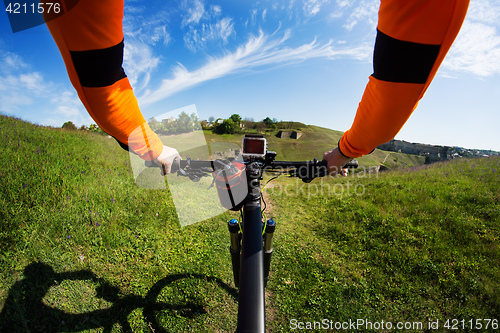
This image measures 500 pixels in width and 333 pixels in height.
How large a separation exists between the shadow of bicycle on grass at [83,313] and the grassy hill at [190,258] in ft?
0.05

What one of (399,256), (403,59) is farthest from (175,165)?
(399,256)

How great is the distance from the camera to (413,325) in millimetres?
3607

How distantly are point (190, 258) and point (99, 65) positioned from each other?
4.94 meters

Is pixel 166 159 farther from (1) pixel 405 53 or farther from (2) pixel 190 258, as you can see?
(2) pixel 190 258

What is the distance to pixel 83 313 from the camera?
325 cm

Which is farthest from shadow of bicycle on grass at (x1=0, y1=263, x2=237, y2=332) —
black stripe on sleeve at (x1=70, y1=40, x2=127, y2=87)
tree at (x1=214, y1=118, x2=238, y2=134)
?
tree at (x1=214, y1=118, x2=238, y2=134)

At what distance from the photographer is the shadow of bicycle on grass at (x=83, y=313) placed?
296cm

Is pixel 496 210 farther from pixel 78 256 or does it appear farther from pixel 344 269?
pixel 78 256

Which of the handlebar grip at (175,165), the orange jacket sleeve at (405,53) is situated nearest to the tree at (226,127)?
the handlebar grip at (175,165)

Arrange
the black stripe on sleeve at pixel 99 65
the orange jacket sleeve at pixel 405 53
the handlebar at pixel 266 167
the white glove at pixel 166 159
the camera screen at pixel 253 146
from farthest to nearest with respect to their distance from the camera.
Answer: the camera screen at pixel 253 146 < the handlebar at pixel 266 167 < the white glove at pixel 166 159 < the black stripe on sleeve at pixel 99 65 < the orange jacket sleeve at pixel 405 53

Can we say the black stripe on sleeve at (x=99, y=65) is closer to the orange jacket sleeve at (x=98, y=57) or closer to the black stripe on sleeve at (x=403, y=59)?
the orange jacket sleeve at (x=98, y=57)

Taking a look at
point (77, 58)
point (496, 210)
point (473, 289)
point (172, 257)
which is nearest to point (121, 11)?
point (77, 58)

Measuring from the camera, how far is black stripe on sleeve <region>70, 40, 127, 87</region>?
832 millimetres

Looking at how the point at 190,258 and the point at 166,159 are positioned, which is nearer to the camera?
the point at 166,159
